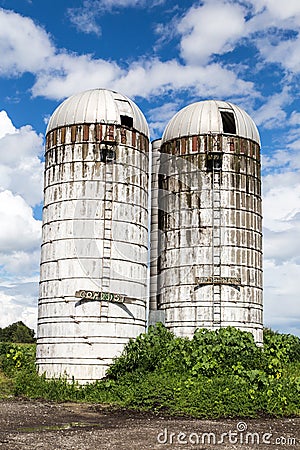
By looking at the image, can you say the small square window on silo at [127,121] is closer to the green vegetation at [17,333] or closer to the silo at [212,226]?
the silo at [212,226]

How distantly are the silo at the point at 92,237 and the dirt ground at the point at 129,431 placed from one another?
4656 millimetres

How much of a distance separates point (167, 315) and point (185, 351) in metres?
4.71

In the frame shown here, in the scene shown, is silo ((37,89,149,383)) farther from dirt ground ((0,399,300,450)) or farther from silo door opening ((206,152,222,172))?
dirt ground ((0,399,300,450))

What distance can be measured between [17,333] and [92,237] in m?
39.2

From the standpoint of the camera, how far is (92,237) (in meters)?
23.9

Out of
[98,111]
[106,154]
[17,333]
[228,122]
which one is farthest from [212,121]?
[17,333]

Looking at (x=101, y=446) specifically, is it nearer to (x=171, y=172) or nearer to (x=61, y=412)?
(x=61, y=412)

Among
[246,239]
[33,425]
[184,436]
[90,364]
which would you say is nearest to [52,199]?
[90,364]

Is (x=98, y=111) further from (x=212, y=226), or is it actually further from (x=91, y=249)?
(x=212, y=226)

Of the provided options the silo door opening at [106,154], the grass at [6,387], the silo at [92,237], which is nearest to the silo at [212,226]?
the silo at [92,237]

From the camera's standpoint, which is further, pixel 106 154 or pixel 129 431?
pixel 106 154

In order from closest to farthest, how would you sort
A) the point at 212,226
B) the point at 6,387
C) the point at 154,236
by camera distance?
the point at 6,387
the point at 212,226
the point at 154,236

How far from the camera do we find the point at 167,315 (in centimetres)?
2683


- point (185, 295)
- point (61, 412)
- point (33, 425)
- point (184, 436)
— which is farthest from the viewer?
point (185, 295)
